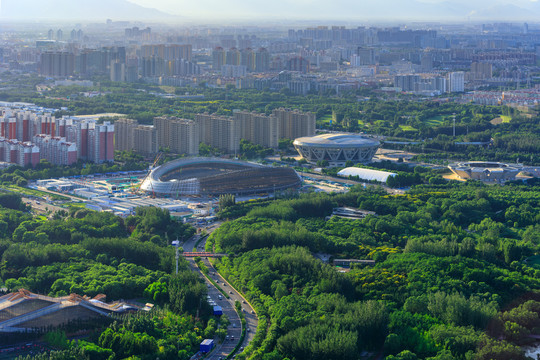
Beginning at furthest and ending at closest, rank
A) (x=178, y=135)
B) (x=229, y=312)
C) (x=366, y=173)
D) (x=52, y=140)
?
(x=178, y=135) < (x=52, y=140) < (x=366, y=173) < (x=229, y=312)

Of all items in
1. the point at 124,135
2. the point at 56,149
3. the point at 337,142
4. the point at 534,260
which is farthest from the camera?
the point at 124,135

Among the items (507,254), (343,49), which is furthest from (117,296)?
(343,49)

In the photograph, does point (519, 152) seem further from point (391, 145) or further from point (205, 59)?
point (205, 59)

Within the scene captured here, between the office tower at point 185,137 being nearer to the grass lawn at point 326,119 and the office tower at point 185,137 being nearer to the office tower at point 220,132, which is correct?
the office tower at point 220,132

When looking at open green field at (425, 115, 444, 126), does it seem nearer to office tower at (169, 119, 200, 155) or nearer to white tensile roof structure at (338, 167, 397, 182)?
office tower at (169, 119, 200, 155)

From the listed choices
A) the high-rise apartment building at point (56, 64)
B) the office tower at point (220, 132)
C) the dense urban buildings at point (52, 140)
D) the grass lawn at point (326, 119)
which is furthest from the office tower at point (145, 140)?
the high-rise apartment building at point (56, 64)

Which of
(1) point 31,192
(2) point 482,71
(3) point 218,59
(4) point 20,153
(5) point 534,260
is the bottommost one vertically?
(5) point 534,260

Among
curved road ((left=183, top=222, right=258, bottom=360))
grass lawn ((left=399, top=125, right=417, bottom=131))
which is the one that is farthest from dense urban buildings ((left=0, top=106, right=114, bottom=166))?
grass lawn ((left=399, top=125, right=417, bottom=131))

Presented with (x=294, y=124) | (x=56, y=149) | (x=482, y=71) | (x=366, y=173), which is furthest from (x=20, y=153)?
(x=482, y=71)

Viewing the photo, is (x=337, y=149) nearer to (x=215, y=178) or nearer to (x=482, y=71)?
(x=215, y=178)
